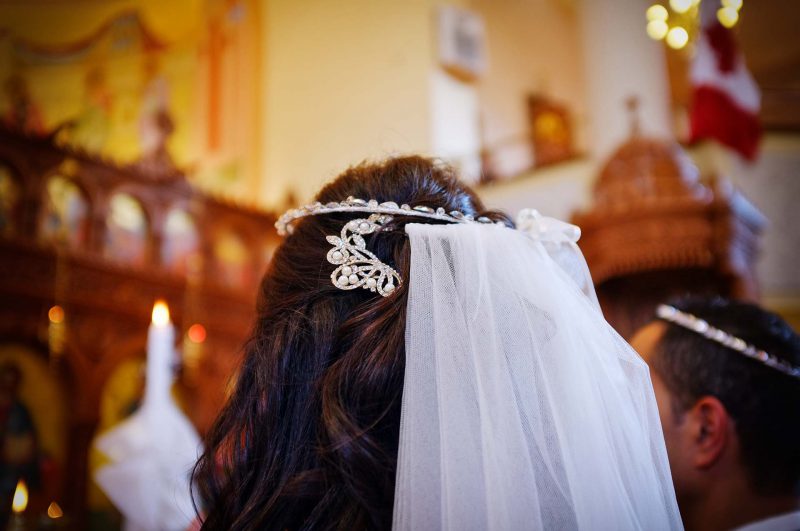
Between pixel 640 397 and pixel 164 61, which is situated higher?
pixel 164 61

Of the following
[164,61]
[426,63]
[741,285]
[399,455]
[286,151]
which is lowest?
[399,455]

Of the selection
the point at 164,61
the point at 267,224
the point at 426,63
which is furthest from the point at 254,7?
the point at 267,224

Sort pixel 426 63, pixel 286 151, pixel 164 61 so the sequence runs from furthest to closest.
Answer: pixel 164 61 → pixel 286 151 → pixel 426 63

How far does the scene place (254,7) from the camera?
9.09 meters

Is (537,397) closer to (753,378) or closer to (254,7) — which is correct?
(753,378)

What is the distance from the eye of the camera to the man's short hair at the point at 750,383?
2.02 meters

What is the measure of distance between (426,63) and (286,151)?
202cm

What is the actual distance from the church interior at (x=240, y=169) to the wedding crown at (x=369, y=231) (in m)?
0.40

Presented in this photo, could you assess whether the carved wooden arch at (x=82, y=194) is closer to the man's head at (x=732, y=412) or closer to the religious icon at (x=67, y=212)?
the religious icon at (x=67, y=212)

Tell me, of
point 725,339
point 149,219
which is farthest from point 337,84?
point 725,339

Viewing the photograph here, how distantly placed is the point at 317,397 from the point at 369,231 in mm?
343

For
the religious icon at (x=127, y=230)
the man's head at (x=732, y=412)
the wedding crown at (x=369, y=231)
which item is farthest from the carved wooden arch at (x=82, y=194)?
the man's head at (x=732, y=412)

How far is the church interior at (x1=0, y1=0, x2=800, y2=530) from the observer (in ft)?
16.5

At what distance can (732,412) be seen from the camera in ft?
6.81
